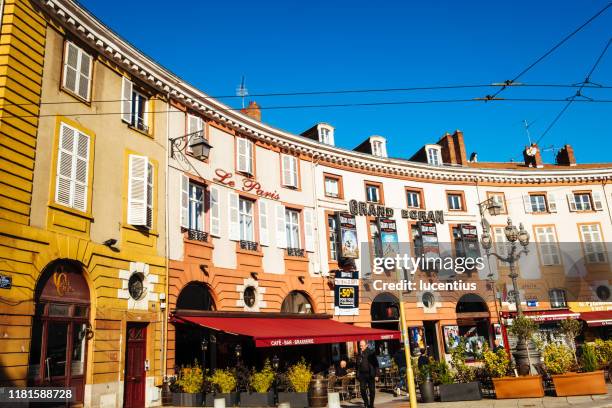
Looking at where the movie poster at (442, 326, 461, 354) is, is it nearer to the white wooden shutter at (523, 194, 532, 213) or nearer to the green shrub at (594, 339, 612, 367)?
the white wooden shutter at (523, 194, 532, 213)

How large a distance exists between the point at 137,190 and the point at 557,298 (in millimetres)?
24584

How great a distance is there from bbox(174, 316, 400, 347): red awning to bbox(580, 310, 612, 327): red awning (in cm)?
1399

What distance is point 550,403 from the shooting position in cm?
1230

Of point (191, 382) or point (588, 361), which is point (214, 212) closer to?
point (191, 382)

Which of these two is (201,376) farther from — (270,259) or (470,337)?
(470,337)

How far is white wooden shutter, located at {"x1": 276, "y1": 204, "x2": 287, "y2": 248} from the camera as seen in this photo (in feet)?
71.6

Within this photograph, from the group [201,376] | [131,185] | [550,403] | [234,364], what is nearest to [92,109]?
[131,185]

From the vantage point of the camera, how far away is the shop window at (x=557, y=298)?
29406 millimetres

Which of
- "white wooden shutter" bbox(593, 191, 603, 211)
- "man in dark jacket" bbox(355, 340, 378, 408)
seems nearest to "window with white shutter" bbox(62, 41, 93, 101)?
"man in dark jacket" bbox(355, 340, 378, 408)

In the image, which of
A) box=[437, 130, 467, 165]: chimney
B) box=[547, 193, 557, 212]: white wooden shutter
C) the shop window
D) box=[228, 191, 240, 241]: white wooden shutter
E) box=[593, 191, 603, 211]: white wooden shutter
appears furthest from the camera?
box=[437, 130, 467, 165]: chimney

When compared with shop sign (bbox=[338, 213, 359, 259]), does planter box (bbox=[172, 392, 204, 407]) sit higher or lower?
lower

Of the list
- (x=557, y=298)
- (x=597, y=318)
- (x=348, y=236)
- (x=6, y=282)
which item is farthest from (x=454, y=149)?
(x=6, y=282)

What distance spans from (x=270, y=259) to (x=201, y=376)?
23.2ft

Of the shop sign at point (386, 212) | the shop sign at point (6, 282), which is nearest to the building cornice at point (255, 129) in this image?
the shop sign at point (386, 212)
